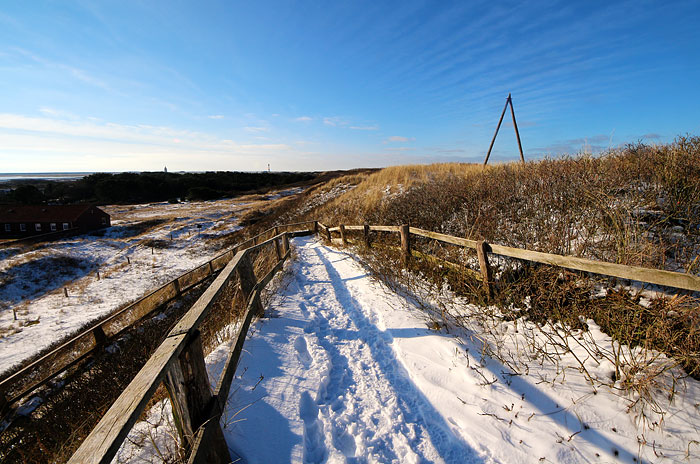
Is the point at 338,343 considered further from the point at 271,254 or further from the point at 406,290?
the point at 271,254

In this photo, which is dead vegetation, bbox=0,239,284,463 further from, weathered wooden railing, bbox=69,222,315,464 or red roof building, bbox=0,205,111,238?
red roof building, bbox=0,205,111,238

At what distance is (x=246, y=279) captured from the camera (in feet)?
15.1

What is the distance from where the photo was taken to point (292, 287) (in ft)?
21.7

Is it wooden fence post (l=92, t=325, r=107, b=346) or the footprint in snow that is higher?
the footprint in snow

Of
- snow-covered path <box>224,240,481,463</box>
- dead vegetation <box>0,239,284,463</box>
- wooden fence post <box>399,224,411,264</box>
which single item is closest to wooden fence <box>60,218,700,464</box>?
snow-covered path <box>224,240,481,463</box>

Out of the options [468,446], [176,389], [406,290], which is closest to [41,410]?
[176,389]

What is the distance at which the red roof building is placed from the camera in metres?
41.9

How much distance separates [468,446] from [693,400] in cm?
205

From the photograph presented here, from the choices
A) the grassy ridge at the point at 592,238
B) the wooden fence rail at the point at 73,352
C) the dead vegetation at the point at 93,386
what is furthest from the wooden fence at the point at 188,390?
the wooden fence rail at the point at 73,352

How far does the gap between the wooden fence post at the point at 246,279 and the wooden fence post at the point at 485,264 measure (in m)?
3.82

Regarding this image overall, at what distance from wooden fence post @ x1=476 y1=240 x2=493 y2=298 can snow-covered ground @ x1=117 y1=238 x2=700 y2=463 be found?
2.40 ft

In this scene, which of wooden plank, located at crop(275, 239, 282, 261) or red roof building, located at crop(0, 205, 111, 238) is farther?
red roof building, located at crop(0, 205, 111, 238)

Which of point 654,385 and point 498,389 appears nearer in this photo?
point 654,385

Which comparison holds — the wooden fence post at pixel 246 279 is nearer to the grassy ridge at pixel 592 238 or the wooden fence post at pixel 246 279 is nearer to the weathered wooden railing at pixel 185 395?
the weathered wooden railing at pixel 185 395
